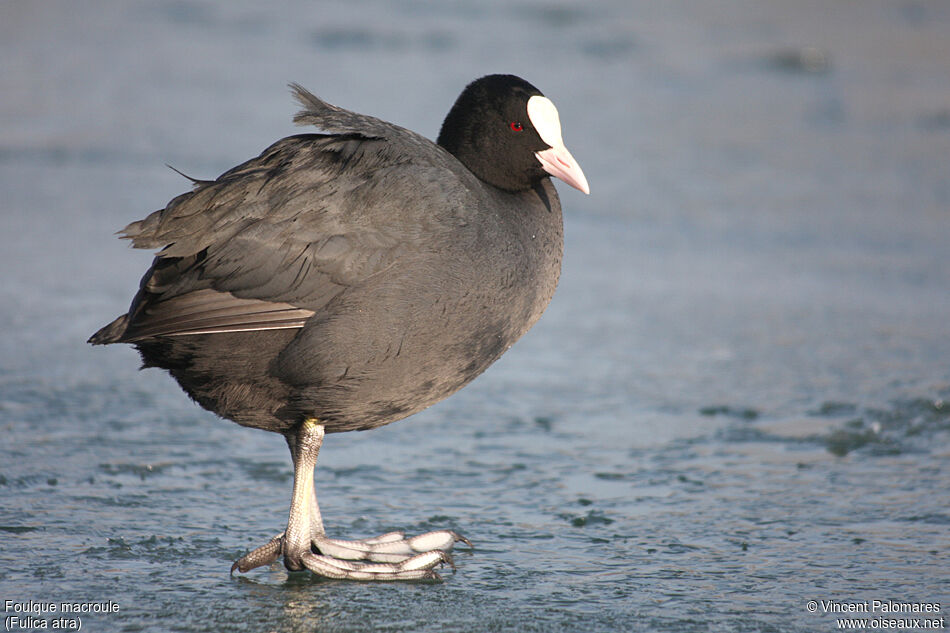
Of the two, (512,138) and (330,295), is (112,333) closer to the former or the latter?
(330,295)

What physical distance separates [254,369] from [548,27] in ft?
30.2

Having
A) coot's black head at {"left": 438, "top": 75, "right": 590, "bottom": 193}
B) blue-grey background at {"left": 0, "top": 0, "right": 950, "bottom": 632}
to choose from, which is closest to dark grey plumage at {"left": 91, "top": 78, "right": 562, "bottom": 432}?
coot's black head at {"left": 438, "top": 75, "right": 590, "bottom": 193}

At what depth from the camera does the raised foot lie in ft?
10.2

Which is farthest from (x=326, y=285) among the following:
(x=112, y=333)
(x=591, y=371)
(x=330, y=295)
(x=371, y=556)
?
(x=591, y=371)

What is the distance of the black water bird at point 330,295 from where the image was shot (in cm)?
302

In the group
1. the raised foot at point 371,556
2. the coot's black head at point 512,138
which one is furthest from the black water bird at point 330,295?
the coot's black head at point 512,138

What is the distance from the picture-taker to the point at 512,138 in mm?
3498

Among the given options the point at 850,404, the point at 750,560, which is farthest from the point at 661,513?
the point at 850,404

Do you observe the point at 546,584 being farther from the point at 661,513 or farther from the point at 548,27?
the point at 548,27

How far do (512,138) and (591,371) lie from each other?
168 centimetres

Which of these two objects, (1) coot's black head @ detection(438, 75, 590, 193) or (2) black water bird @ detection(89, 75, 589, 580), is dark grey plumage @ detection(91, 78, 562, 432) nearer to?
(2) black water bird @ detection(89, 75, 589, 580)

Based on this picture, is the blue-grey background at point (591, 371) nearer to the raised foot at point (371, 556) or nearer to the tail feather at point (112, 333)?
the raised foot at point (371, 556)

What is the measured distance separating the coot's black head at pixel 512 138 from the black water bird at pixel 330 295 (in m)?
0.22

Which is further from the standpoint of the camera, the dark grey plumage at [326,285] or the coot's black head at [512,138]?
the coot's black head at [512,138]
